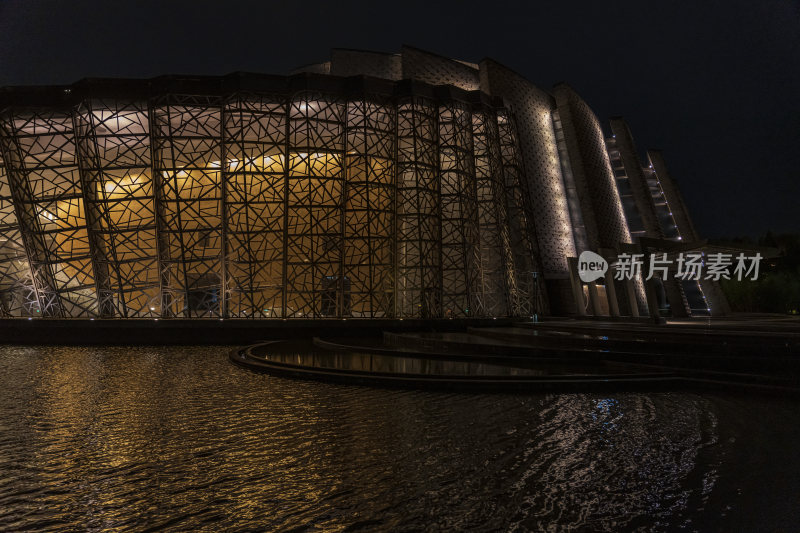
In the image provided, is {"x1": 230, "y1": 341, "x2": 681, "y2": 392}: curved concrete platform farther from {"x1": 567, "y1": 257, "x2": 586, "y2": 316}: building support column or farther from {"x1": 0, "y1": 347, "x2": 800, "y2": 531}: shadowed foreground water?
{"x1": 567, "y1": 257, "x2": 586, "y2": 316}: building support column

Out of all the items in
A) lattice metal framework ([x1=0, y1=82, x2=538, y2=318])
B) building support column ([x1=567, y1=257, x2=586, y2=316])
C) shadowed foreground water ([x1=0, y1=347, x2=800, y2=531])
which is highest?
lattice metal framework ([x1=0, y1=82, x2=538, y2=318])

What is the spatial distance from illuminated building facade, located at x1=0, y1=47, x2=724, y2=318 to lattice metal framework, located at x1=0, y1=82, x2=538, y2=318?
13 cm

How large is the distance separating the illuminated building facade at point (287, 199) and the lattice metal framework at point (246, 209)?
13 centimetres

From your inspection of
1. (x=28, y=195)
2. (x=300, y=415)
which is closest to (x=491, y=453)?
(x=300, y=415)

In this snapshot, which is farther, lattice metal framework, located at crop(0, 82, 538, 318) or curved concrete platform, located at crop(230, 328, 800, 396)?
lattice metal framework, located at crop(0, 82, 538, 318)

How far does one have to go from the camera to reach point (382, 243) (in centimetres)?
2241

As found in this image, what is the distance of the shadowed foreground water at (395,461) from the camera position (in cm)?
292

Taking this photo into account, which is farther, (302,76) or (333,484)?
(302,76)

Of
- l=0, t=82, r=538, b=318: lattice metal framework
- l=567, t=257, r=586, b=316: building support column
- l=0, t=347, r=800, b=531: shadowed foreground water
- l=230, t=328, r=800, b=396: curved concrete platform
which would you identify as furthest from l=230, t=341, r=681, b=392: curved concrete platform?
l=567, t=257, r=586, b=316: building support column

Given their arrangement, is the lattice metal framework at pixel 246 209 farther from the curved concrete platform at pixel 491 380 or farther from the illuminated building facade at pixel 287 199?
the curved concrete platform at pixel 491 380

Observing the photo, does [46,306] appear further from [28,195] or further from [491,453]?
[491,453]

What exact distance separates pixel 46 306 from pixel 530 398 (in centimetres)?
2199

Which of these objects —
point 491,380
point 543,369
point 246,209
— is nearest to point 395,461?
point 491,380

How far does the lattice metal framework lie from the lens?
2047cm
